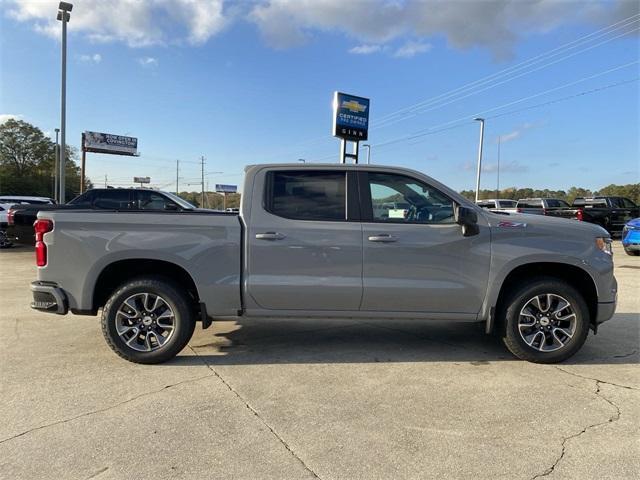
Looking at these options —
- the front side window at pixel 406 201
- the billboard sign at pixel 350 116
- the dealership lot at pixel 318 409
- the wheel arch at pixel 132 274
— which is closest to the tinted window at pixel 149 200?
the dealership lot at pixel 318 409

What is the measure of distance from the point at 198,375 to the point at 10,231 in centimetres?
1045

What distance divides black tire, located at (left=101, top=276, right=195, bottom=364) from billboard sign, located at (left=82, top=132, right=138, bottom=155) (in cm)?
4878

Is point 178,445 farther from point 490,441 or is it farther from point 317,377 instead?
point 490,441

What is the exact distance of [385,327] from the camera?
617cm

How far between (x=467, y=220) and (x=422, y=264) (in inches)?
22.9

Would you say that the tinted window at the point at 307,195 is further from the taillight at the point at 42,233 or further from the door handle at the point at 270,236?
the taillight at the point at 42,233

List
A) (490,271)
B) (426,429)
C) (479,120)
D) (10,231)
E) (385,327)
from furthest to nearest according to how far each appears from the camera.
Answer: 1. (479,120)
2. (10,231)
3. (385,327)
4. (490,271)
5. (426,429)

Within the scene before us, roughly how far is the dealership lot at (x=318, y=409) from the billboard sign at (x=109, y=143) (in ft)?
161

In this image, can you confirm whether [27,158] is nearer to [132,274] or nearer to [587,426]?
[132,274]

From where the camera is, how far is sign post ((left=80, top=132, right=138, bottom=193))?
50438 mm

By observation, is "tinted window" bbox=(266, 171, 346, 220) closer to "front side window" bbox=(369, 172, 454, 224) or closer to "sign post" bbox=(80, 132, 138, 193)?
"front side window" bbox=(369, 172, 454, 224)

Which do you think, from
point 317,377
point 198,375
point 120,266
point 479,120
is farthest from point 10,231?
point 479,120

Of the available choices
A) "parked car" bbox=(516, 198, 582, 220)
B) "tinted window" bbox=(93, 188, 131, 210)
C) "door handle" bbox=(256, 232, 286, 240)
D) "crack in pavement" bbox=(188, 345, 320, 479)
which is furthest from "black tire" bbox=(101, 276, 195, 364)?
"parked car" bbox=(516, 198, 582, 220)

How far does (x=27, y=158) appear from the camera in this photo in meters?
66.6
